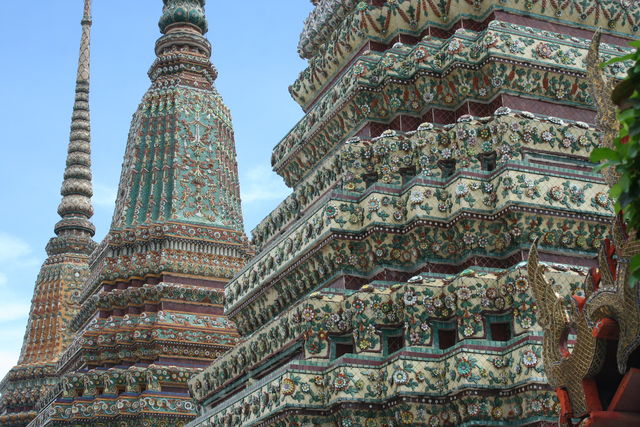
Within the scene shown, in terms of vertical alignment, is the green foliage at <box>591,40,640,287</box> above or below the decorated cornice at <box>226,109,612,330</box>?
below

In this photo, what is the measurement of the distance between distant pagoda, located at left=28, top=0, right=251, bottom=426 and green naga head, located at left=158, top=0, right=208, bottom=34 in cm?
4

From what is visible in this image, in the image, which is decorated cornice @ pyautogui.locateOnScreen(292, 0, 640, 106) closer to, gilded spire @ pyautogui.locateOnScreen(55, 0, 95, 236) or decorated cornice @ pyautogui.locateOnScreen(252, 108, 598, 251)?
decorated cornice @ pyautogui.locateOnScreen(252, 108, 598, 251)

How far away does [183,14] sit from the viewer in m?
28.1

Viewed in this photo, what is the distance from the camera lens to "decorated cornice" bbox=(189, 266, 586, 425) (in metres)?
10.8

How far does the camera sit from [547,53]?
13008mm

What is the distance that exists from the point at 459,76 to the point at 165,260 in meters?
12.8

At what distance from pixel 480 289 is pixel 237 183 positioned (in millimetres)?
16369

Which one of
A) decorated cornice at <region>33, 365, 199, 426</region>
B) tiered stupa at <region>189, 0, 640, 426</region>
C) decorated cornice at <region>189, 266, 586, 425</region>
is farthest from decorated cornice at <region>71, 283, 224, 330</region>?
decorated cornice at <region>189, 266, 586, 425</region>

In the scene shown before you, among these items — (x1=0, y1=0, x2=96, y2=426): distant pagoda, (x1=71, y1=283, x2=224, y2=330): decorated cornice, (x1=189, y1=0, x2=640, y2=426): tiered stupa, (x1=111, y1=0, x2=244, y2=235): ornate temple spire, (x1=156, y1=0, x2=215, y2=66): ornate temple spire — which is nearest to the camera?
(x1=189, y1=0, x2=640, y2=426): tiered stupa

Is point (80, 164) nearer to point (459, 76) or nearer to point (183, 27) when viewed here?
point (183, 27)

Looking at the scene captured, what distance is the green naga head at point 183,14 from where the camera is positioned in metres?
28.2

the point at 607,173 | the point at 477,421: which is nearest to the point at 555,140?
the point at 477,421

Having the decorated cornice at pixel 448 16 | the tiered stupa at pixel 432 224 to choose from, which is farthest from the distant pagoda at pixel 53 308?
the decorated cornice at pixel 448 16

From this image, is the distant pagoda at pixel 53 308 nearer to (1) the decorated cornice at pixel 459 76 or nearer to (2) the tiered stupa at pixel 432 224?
(2) the tiered stupa at pixel 432 224
